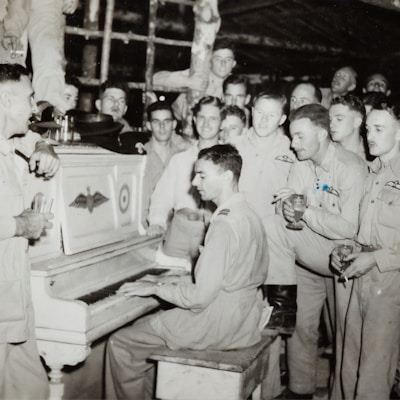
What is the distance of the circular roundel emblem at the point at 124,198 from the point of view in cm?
441


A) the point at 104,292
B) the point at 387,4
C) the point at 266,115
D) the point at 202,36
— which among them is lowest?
the point at 104,292

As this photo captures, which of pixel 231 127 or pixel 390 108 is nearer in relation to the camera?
pixel 390 108

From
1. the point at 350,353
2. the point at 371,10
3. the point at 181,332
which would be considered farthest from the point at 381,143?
the point at 371,10

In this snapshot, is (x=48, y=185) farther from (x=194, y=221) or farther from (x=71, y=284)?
(x=194, y=221)

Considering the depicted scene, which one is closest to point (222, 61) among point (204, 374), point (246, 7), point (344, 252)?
point (344, 252)

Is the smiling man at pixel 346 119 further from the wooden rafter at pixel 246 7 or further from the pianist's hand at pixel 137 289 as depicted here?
the wooden rafter at pixel 246 7

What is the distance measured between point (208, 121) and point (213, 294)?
1938 millimetres

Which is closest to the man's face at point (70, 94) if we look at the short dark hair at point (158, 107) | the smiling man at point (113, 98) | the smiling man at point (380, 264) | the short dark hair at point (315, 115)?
the smiling man at point (113, 98)

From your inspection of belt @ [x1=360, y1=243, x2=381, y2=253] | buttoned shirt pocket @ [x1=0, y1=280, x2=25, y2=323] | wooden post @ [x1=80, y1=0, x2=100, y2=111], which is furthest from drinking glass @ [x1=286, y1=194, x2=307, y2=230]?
wooden post @ [x1=80, y1=0, x2=100, y2=111]

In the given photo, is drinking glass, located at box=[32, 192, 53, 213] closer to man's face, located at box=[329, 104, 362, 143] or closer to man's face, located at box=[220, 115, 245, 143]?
man's face, located at box=[220, 115, 245, 143]

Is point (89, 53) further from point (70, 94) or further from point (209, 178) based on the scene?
point (209, 178)

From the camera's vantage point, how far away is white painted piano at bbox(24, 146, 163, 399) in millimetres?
3219

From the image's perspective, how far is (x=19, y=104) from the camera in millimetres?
2955

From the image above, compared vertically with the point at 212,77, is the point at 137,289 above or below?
below
